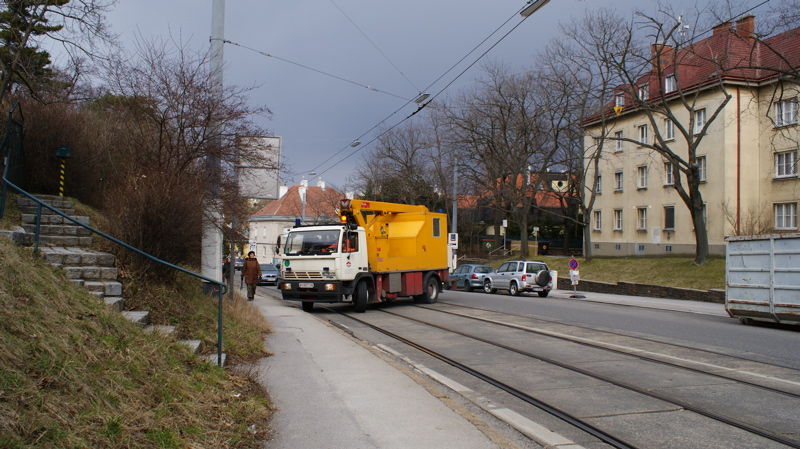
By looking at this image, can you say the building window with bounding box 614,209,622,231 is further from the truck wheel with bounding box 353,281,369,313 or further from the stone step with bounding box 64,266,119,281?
the stone step with bounding box 64,266,119,281

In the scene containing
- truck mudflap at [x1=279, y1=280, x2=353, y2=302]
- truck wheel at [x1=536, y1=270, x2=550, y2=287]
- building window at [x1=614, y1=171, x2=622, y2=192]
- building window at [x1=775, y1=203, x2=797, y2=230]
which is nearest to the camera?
truck mudflap at [x1=279, y1=280, x2=353, y2=302]

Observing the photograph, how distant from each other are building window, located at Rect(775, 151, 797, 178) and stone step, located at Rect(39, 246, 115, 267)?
36.2m

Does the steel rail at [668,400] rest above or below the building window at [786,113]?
below

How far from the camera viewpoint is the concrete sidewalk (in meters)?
4.95

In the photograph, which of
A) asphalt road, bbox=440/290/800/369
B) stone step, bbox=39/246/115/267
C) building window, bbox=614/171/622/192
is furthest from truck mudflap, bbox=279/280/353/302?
building window, bbox=614/171/622/192

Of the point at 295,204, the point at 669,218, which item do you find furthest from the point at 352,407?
the point at 295,204

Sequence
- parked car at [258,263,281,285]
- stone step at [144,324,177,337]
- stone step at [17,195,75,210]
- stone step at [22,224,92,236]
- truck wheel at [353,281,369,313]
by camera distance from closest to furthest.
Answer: stone step at [144,324,177,337] → stone step at [22,224,92,236] → stone step at [17,195,75,210] → truck wheel at [353,281,369,313] → parked car at [258,263,281,285]

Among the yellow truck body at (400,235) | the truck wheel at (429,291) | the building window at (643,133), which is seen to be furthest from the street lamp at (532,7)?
the building window at (643,133)

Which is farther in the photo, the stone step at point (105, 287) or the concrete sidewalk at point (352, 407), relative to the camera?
the stone step at point (105, 287)

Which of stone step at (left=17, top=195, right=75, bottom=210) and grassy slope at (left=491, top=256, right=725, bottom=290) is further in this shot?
grassy slope at (left=491, top=256, right=725, bottom=290)

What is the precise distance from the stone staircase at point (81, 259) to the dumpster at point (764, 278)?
13.2m

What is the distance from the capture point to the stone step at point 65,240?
818cm

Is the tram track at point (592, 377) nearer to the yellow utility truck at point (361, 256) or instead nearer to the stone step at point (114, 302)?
the stone step at point (114, 302)

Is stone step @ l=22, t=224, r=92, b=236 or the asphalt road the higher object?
stone step @ l=22, t=224, r=92, b=236
